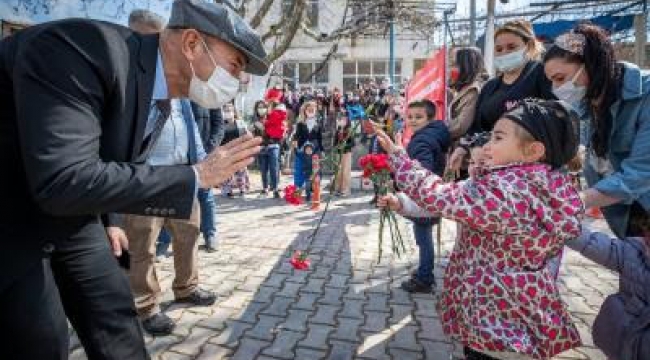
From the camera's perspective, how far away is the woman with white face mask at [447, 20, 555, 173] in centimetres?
341

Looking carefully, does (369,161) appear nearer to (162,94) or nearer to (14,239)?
(162,94)

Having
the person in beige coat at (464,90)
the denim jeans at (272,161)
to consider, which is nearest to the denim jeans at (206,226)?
the person in beige coat at (464,90)

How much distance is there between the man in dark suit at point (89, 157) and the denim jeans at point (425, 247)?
102 inches

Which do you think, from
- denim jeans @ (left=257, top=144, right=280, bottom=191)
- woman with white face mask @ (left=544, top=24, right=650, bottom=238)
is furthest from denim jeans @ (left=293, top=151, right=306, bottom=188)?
woman with white face mask @ (left=544, top=24, right=650, bottom=238)

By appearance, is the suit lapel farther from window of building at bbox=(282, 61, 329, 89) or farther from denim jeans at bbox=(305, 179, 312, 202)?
window of building at bbox=(282, 61, 329, 89)

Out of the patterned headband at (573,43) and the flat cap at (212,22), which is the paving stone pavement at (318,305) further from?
the flat cap at (212,22)

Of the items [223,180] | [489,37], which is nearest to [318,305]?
[223,180]

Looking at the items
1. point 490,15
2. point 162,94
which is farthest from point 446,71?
point 490,15

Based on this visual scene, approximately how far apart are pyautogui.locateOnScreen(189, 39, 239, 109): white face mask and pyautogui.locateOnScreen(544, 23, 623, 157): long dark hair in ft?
5.54

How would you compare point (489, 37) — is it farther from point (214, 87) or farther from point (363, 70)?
point (363, 70)

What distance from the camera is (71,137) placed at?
140 centimetres

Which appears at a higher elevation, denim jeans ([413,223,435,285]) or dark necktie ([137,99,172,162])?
dark necktie ([137,99,172,162])

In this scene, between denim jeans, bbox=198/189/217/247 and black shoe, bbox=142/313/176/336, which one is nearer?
black shoe, bbox=142/313/176/336

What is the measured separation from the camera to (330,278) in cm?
480
